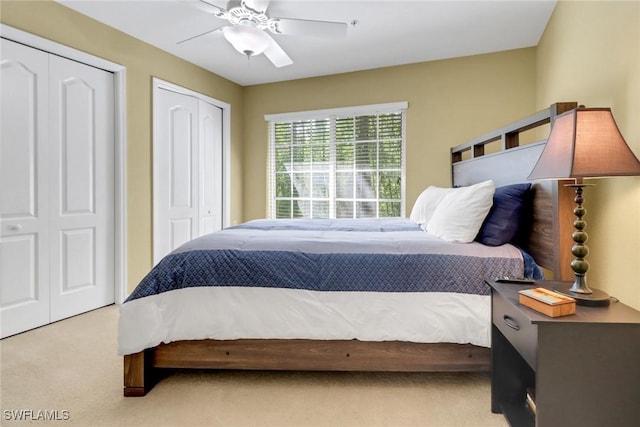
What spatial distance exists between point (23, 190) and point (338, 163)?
123 inches

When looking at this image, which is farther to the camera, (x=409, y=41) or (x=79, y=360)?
(x=409, y=41)

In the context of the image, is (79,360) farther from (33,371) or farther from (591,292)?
(591,292)

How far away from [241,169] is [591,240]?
13.3 feet

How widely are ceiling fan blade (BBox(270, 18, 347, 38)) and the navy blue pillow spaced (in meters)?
1.60

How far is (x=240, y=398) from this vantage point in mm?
1759

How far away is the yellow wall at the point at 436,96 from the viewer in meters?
3.68

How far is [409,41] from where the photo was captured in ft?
11.4

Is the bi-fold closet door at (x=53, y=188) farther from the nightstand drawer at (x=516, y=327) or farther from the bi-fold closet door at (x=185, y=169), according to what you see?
the nightstand drawer at (x=516, y=327)

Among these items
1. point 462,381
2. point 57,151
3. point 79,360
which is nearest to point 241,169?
point 57,151

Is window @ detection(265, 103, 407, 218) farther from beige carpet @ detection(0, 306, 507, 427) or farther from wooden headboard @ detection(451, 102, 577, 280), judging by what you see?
beige carpet @ detection(0, 306, 507, 427)

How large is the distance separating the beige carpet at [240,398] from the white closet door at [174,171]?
5.76ft

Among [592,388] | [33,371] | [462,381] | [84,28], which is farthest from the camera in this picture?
[84,28]

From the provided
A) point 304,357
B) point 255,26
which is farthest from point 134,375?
point 255,26

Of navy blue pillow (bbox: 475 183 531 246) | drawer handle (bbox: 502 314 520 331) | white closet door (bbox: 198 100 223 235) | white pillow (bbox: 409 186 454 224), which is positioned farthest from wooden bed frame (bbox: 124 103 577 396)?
white closet door (bbox: 198 100 223 235)
